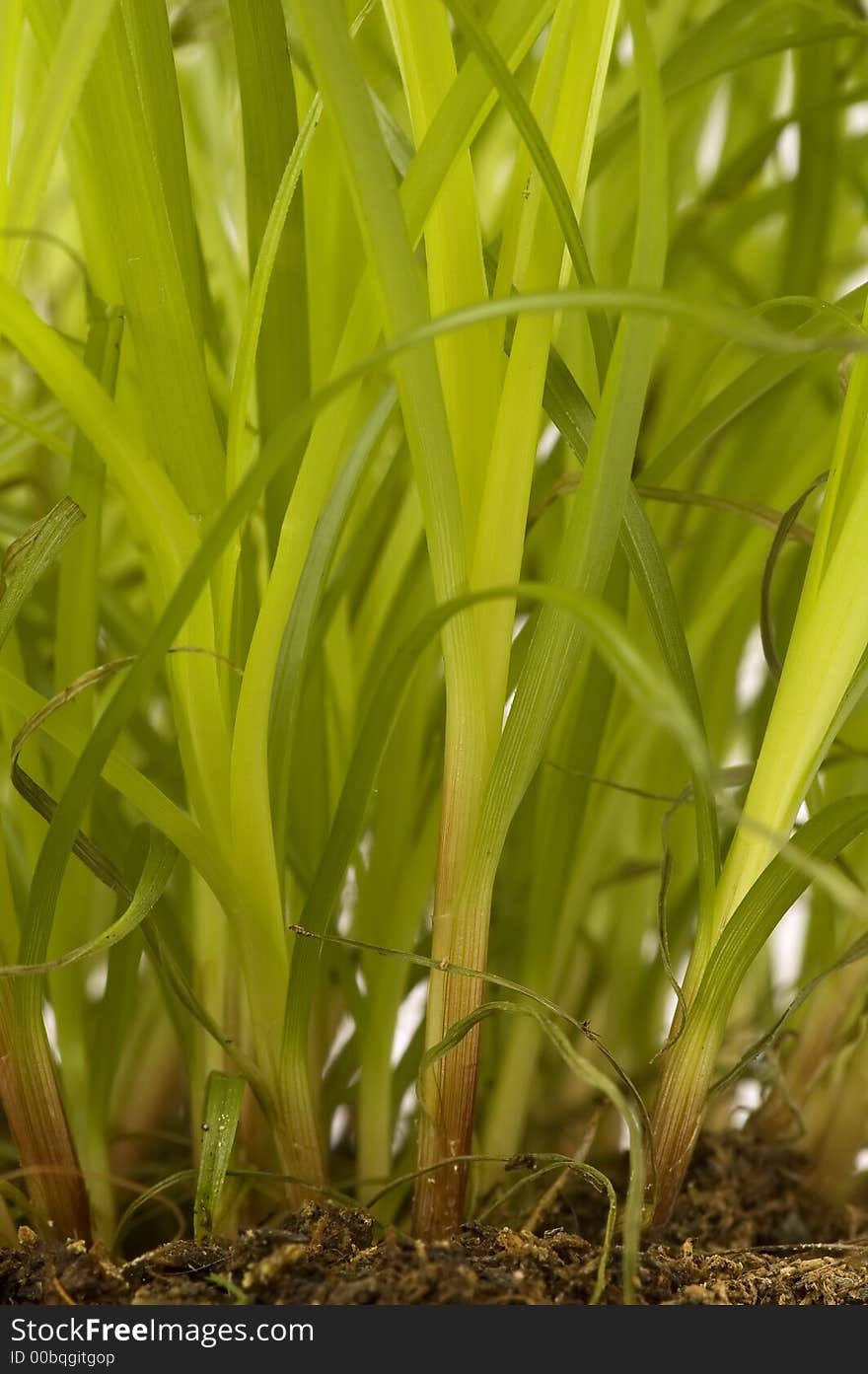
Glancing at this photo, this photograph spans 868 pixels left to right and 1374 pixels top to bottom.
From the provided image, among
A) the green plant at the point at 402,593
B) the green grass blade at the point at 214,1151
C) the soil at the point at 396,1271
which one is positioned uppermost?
the green plant at the point at 402,593

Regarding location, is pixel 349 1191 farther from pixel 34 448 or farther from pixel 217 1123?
pixel 34 448

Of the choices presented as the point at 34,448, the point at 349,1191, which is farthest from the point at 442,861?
the point at 34,448

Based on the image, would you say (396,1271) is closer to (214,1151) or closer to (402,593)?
(214,1151)

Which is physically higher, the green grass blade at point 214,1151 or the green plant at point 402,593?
the green plant at point 402,593

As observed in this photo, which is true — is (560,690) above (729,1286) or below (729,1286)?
above

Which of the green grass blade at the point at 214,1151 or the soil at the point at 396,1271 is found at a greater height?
the green grass blade at the point at 214,1151

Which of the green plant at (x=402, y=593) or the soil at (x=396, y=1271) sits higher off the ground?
the green plant at (x=402, y=593)
